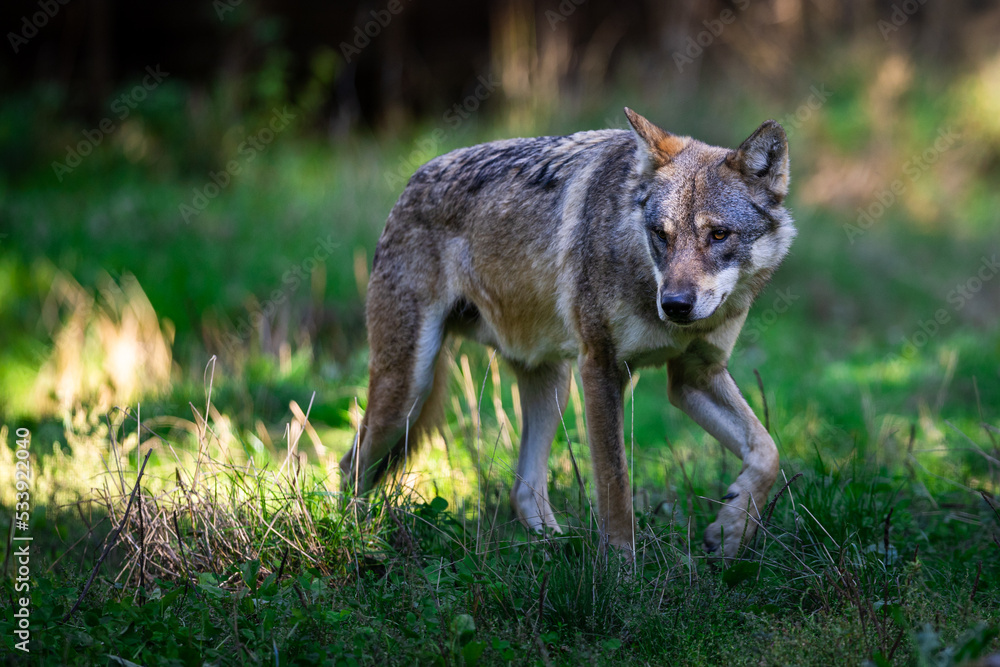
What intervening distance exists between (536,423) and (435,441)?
0.89 meters

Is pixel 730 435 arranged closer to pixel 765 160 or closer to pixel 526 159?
pixel 765 160

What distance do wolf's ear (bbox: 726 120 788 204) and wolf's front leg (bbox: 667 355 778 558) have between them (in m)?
0.85

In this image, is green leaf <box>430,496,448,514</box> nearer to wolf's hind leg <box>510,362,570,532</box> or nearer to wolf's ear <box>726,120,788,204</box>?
wolf's hind leg <box>510,362,570,532</box>

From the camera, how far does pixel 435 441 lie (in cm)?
527

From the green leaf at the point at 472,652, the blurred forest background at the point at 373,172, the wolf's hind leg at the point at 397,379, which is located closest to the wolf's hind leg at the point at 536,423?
the wolf's hind leg at the point at 397,379

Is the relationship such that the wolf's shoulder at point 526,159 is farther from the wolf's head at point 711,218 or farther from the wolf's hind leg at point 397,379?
the wolf's hind leg at point 397,379

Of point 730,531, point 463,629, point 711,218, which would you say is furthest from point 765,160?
point 463,629

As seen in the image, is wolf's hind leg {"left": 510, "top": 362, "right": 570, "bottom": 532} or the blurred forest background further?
the blurred forest background

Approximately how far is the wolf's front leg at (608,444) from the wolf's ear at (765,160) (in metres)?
1.02

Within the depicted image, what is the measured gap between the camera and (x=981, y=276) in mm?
10227

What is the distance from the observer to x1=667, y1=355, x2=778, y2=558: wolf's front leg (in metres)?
3.56

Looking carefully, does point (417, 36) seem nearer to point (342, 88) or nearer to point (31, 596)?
point (342, 88)

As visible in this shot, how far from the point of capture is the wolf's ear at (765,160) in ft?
11.9

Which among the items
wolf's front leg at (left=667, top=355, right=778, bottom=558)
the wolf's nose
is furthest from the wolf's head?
wolf's front leg at (left=667, top=355, right=778, bottom=558)
